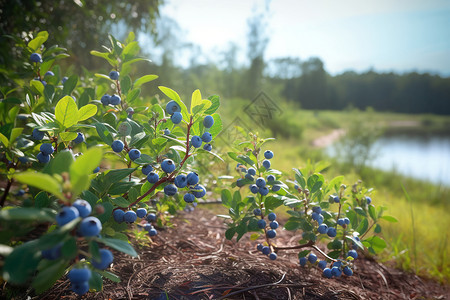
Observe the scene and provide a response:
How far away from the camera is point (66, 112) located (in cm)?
85

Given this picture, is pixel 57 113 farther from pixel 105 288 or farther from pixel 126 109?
pixel 105 288

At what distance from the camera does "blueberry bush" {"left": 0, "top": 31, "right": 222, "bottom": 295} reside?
1.75 ft

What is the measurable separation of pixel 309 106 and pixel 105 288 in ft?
146

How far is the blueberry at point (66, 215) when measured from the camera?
0.53m

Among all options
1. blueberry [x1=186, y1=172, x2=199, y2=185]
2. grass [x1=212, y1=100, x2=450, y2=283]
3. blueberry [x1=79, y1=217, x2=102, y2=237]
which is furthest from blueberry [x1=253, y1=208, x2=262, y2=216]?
blueberry [x1=79, y1=217, x2=102, y2=237]

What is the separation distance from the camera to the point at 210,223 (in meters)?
1.98

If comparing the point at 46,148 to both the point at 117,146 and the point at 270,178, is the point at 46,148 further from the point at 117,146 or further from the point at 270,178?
the point at 270,178

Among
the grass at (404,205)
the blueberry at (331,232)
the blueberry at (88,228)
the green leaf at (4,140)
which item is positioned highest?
the green leaf at (4,140)

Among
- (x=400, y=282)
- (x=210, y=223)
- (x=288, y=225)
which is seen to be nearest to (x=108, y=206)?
(x=288, y=225)

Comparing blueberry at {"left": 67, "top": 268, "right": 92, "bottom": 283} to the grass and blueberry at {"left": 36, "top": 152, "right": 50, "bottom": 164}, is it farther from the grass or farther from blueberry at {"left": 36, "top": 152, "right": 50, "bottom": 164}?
the grass

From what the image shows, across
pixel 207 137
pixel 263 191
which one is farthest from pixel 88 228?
pixel 263 191

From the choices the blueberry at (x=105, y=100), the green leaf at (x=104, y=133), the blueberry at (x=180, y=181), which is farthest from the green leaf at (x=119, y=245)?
the blueberry at (x=105, y=100)

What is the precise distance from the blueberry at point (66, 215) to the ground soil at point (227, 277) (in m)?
0.56

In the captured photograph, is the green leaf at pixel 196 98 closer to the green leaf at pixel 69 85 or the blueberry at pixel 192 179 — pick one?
the blueberry at pixel 192 179
